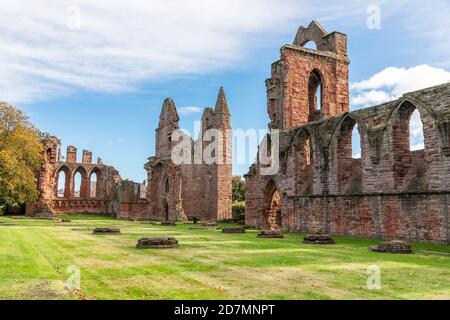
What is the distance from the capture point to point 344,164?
19594 millimetres

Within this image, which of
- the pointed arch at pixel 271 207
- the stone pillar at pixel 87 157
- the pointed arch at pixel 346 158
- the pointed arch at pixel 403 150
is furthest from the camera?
the stone pillar at pixel 87 157

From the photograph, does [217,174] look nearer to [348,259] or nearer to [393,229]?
[393,229]

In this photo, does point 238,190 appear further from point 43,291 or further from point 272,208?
point 43,291

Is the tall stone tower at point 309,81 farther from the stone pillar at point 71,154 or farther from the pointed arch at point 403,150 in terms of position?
the stone pillar at point 71,154

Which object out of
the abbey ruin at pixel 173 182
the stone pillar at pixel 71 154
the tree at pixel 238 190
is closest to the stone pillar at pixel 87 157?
the stone pillar at pixel 71 154

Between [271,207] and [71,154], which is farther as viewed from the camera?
[71,154]

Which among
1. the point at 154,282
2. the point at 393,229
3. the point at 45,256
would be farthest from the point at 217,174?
the point at 154,282

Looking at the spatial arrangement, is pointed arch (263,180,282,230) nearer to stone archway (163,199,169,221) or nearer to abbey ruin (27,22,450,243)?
abbey ruin (27,22,450,243)

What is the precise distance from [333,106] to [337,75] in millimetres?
2217

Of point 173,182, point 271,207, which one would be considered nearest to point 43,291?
point 271,207

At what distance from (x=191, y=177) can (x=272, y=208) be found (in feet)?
54.4

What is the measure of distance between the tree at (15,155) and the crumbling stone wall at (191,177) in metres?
12.3

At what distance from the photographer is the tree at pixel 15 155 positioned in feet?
78.3

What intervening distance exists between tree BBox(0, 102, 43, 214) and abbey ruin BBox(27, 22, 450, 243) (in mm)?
11634
